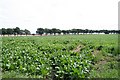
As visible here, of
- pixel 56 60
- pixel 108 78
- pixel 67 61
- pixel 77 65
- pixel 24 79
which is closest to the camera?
pixel 24 79

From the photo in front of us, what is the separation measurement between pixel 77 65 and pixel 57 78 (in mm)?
1370

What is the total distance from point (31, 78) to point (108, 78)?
3.35m

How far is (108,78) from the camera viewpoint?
1092 centimetres

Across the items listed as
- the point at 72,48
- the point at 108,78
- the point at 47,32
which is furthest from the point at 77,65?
the point at 47,32

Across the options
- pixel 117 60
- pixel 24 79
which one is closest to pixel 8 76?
pixel 24 79

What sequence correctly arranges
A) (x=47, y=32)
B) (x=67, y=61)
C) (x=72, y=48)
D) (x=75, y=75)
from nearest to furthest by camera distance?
(x=75, y=75) → (x=67, y=61) → (x=72, y=48) → (x=47, y=32)

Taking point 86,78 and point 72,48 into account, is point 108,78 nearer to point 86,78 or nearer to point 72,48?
point 86,78

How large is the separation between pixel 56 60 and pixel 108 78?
5.04 metres

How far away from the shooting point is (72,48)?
82.8 feet

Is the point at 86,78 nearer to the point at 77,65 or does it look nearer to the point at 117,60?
the point at 77,65

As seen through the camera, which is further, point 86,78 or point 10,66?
point 10,66

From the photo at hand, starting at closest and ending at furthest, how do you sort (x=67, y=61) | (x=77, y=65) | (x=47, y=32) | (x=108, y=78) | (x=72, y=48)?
(x=108, y=78), (x=77, y=65), (x=67, y=61), (x=72, y=48), (x=47, y=32)

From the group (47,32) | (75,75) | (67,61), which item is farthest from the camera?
(47,32)

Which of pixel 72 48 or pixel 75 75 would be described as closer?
pixel 75 75
